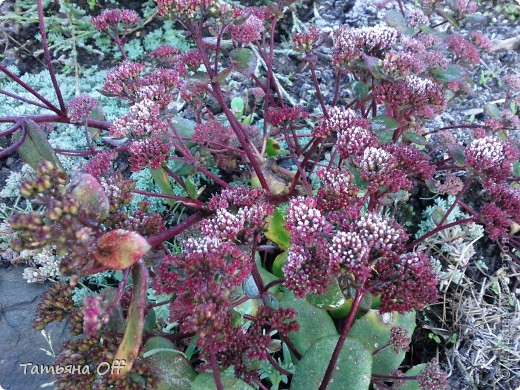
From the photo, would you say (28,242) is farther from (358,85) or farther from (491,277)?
(491,277)

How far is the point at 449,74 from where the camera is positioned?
1795mm

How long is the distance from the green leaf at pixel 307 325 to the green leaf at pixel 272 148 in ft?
2.56

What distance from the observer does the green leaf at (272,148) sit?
208 cm

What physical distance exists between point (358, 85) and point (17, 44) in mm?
2495

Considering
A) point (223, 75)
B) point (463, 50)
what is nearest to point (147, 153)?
point (223, 75)

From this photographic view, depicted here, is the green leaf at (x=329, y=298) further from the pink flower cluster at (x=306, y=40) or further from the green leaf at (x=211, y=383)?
the pink flower cluster at (x=306, y=40)

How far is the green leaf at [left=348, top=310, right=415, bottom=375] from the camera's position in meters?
1.55

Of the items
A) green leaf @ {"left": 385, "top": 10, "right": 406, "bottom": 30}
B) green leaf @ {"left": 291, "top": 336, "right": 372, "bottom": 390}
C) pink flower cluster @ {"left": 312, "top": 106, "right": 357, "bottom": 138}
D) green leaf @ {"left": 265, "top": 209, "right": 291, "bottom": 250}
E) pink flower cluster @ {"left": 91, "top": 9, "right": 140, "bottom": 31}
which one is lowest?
green leaf @ {"left": 291, "top": 336, "right": 372, "bottom": 390}

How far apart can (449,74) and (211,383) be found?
138 cm

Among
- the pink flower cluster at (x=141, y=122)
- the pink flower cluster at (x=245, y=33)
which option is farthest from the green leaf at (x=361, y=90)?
the pink flower cluster at (x=141, y=122)

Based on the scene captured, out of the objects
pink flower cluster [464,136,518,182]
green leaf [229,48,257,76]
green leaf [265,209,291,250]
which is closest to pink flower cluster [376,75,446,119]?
pink flower cluster [464,136,518,182]

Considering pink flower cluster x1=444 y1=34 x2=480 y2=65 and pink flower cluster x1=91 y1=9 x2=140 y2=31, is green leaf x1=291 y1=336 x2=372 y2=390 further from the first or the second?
pink flower cluster x1=91 y1=9 x2=140 y2=31

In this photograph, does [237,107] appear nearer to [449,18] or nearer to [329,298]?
[449,18]

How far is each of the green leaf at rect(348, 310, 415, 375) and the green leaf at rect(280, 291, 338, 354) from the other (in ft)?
0.33
